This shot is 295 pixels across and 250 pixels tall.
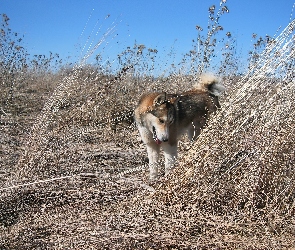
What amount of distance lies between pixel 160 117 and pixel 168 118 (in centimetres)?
11

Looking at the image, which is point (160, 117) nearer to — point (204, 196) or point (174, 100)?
point (174, 100)

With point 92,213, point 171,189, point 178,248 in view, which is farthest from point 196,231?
point 92,213

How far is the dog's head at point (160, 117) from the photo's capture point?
4.98 m

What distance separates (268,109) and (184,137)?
3136 millimetres

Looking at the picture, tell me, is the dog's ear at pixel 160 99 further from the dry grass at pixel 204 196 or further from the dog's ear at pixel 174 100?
the dry grass at pixel 204 196

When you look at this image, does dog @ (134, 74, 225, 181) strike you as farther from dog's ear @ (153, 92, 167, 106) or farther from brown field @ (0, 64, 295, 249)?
brown field @ (0, 64, 295, 249)

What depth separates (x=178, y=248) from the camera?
272 centimetres

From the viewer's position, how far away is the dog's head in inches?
196

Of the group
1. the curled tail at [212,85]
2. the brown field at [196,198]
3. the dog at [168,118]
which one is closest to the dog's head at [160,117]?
the dog at [168,118]

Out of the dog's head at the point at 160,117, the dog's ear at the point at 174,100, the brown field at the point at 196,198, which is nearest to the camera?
the brown field at the point at 196,198

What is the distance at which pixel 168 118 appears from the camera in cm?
511

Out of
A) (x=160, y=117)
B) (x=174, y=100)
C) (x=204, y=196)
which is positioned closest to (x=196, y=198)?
(x=204, y=196)

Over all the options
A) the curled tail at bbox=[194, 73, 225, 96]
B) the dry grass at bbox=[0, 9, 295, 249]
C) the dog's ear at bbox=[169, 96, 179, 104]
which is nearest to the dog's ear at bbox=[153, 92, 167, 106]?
the dog's ear at bbox=[169, 96, 179, 104]

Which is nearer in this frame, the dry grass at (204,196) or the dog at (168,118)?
the dry grass at (204,196)
